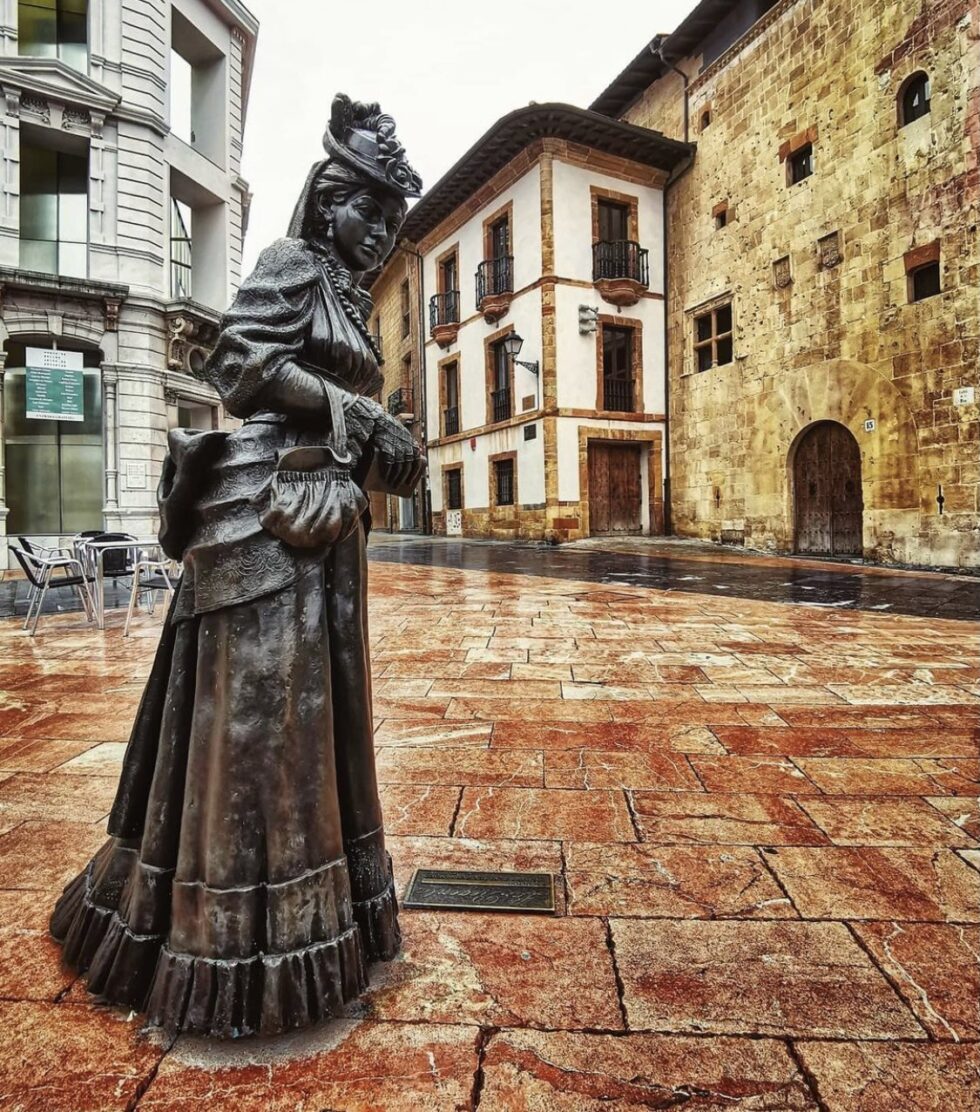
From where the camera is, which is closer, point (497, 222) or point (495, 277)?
point (495, 277)

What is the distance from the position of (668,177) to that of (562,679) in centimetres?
1780

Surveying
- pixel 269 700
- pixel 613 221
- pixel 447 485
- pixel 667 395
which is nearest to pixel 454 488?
pixel 447 485

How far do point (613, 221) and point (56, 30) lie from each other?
1271cm

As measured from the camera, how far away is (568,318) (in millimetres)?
17000

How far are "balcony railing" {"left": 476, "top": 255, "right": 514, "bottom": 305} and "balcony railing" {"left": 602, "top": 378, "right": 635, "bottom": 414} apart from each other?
12.1ft

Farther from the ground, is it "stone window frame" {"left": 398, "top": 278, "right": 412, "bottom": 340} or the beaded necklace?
"stone window frame" {"left": 398, "top": 278, "right": 412, "bottom": 340}

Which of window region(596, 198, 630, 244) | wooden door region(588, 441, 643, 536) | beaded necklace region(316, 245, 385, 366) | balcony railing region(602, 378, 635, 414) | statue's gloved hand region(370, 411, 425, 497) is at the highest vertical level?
window region(596, 198, 630, 244)

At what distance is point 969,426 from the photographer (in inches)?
403

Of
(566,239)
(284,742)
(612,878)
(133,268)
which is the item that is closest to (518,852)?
(612,878)

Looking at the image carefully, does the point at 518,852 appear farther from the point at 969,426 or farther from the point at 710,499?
the point at 710,499

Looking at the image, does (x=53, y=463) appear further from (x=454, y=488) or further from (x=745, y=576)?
(x=745, y=576)

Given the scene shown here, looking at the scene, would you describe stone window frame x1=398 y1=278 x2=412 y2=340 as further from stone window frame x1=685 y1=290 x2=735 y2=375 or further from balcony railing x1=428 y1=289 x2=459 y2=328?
stone window frame x1=685 y1=290 x2=735 y2=375

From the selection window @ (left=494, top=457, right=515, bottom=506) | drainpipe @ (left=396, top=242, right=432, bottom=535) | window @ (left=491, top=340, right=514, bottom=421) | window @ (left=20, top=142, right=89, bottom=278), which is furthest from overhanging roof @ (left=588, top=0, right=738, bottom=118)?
window @ (left=20, top=142, right=89, bottom=278)

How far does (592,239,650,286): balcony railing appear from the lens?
56.9ft
